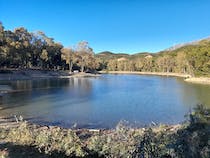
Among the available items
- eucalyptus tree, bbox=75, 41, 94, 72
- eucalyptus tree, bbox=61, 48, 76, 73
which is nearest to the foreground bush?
eucalyptus tree, bbox=61, 48, 76, 73

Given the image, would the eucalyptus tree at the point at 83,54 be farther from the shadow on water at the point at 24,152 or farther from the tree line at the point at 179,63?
the shadow on water at the point at 24,152

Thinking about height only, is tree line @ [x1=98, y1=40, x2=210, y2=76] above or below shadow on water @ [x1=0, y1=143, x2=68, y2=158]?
above

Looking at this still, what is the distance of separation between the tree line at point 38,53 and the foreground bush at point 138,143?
194ft

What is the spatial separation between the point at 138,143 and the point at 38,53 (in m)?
83.1

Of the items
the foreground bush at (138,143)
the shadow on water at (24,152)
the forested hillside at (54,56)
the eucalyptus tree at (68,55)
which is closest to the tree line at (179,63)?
the forested hillside at (54,56)

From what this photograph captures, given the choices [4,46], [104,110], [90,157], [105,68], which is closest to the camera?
[90,157]

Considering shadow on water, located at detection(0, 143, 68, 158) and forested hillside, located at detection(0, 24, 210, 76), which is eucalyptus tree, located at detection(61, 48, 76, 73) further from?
shadow on water, located at detection(0, 143, 68, 158)

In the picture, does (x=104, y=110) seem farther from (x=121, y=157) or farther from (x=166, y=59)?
(x=166, y=59)

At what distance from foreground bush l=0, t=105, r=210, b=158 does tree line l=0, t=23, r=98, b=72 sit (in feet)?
194

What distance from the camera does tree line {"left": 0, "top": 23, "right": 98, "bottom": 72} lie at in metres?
69.5

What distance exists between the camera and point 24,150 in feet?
30.0

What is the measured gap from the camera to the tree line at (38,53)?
6950 cm

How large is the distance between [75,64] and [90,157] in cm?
9796

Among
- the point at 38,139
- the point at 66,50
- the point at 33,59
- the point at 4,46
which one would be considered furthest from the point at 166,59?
the point at 38,139
